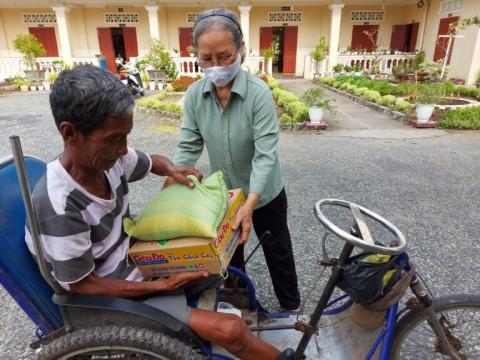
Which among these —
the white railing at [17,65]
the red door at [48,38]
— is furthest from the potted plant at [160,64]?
the red door at [48,38]

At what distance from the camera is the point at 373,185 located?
13.6 ft

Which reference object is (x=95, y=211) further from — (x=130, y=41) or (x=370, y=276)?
(x=130, y=41)

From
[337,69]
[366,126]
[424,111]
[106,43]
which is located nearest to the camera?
[424,111]

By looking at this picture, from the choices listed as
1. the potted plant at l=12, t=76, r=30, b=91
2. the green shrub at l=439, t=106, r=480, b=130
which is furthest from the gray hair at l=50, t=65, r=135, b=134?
the potted plant at l=12, t=76, r=30, b=91

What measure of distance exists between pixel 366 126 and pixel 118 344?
6.80 meters

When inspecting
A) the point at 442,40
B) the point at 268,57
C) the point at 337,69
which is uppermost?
the point at 442,40

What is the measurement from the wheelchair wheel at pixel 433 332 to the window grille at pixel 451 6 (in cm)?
1384

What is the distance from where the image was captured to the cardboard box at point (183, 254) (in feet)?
4.24

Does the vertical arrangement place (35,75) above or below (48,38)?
below

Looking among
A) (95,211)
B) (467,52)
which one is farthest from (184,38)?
(95,211)

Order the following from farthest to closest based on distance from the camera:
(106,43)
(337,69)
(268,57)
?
1. (106,43)
2. (268,57)
3. (337,69)

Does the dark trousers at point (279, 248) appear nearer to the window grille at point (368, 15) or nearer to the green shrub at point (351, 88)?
the green shrub at point (351, 88)

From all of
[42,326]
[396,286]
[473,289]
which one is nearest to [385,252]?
[396,286]

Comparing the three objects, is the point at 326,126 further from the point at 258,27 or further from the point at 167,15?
the point at 167,15
